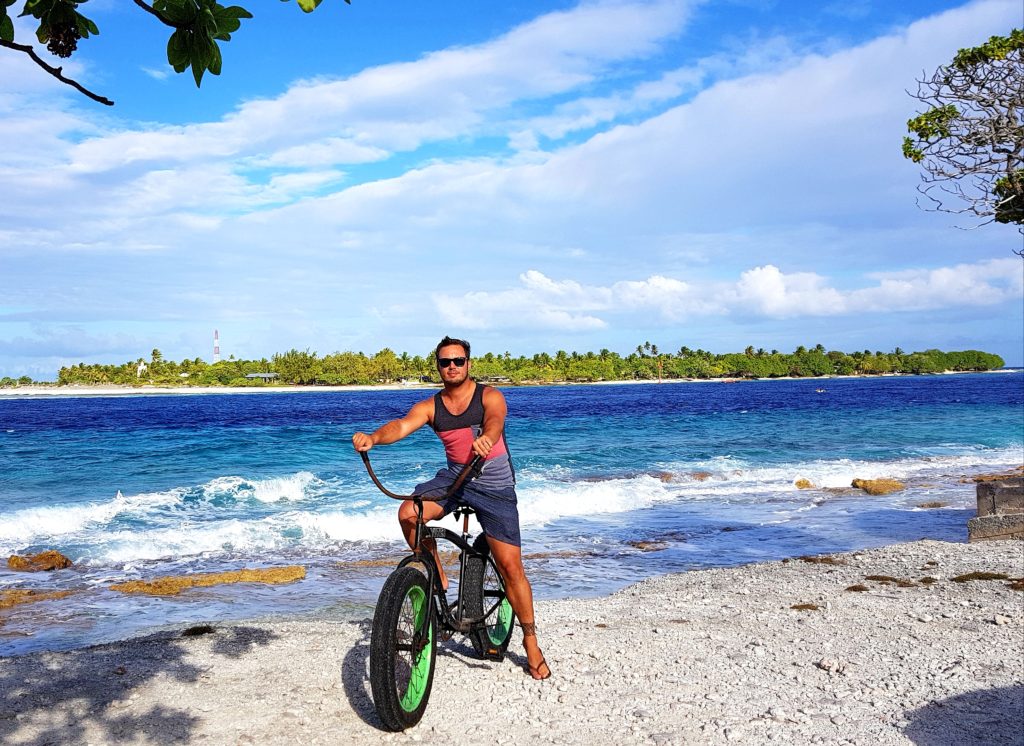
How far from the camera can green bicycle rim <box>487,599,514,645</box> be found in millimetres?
6176

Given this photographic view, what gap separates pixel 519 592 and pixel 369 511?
1250 cm

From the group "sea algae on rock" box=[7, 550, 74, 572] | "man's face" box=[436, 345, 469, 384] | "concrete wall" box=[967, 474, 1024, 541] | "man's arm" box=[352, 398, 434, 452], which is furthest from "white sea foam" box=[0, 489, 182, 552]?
"concrete wall" box=[967, 474, 1024, 541]

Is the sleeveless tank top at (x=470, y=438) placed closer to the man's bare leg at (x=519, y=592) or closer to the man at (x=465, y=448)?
the man at (x=465, y=448)

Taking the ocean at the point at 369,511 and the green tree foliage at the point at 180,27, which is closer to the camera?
the green tree foliage at the point at 180,27

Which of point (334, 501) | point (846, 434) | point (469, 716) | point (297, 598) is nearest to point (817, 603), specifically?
point (469, 716)

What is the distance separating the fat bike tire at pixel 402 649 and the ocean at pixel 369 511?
416 centimetres

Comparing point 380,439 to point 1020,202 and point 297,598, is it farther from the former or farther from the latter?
point 1020,202

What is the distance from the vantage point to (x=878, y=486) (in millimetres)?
20078

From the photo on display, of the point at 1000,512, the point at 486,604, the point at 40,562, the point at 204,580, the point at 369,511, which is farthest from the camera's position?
the point at 369,511

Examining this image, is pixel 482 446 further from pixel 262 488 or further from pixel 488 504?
pixel 262 488

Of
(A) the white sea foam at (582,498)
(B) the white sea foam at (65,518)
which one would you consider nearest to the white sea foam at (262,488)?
(B) the white sea foam at (65,518)

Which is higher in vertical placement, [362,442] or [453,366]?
[453,366]

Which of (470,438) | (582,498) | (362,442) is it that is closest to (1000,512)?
(582,498)

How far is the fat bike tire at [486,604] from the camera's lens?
5836 millimetres
